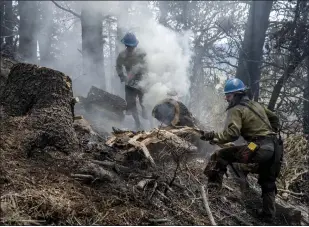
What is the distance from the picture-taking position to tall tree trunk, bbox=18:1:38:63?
1254 cm

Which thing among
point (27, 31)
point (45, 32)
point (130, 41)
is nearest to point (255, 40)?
point (130, 41)

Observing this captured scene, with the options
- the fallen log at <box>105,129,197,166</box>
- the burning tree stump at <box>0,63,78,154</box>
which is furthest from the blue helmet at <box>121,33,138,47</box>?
the burning tree stump at <box>0,63,78,154</box>

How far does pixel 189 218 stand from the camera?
354 cm

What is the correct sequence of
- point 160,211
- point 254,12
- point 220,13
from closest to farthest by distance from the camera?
point 160,211
point 254,12
point 220,13

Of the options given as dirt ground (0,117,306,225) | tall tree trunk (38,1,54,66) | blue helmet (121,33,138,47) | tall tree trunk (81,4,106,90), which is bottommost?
dirt ground (0,117,306,225)

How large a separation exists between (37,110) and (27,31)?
10.2 m

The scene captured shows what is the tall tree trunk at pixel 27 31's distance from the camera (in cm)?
1254

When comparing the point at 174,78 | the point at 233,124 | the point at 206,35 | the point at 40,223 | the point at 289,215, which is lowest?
the point at 289,215

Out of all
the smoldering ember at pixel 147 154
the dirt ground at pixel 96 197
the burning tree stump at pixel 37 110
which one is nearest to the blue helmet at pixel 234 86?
the smoldering ember at pixel 147 154

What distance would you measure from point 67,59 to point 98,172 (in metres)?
17.1

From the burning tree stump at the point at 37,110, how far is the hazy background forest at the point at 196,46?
11.9 feet

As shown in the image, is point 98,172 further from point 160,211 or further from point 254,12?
point 254,12

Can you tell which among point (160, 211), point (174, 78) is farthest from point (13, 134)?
point (174, 78)

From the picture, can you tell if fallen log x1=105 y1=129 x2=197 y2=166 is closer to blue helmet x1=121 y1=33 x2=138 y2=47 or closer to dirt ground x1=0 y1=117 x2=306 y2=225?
A: dirt ground x1=0 y1=117 x2=306 y2=225
